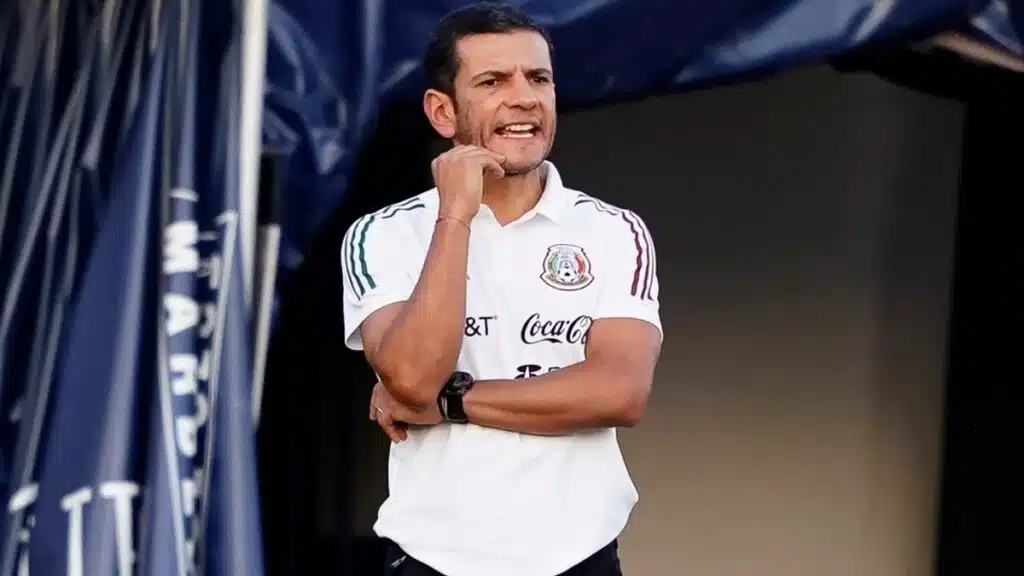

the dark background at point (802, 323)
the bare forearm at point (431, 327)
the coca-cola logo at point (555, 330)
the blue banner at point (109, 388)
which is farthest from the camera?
the dark background at point (802, 323)

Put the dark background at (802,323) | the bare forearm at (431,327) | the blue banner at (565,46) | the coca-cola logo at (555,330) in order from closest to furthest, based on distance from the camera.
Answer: the bare forearm at (431,327) < the coca-cola logo at (555,330) < the blue banner at (565,46) < the dark background at (802,323)

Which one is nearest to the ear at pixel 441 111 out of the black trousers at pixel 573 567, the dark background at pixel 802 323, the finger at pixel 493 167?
the finger at pixel 493 167

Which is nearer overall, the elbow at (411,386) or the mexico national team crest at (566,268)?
the elbow at (411,386)

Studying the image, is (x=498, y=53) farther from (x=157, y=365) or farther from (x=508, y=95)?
(x=157, y=365)

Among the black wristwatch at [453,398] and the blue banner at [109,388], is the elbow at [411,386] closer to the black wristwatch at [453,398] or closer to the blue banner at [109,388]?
the black wristwatch at [453,398]

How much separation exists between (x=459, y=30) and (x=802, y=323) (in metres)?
2.17

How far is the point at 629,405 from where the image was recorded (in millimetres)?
1512

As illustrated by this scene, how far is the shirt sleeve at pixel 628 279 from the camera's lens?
1582mm

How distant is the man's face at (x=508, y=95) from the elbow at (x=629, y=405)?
0.33 metres

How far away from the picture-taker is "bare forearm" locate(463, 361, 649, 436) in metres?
1.48

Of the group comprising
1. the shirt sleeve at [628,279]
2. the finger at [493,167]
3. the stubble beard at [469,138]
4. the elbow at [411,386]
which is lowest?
the elbow at [411,386]

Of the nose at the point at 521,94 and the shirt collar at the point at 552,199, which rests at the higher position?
the nose at the point at 521,94

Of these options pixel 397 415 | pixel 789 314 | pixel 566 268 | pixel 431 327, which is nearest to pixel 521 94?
pixel 566 268

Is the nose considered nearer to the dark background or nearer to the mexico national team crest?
the mexico national team crest
